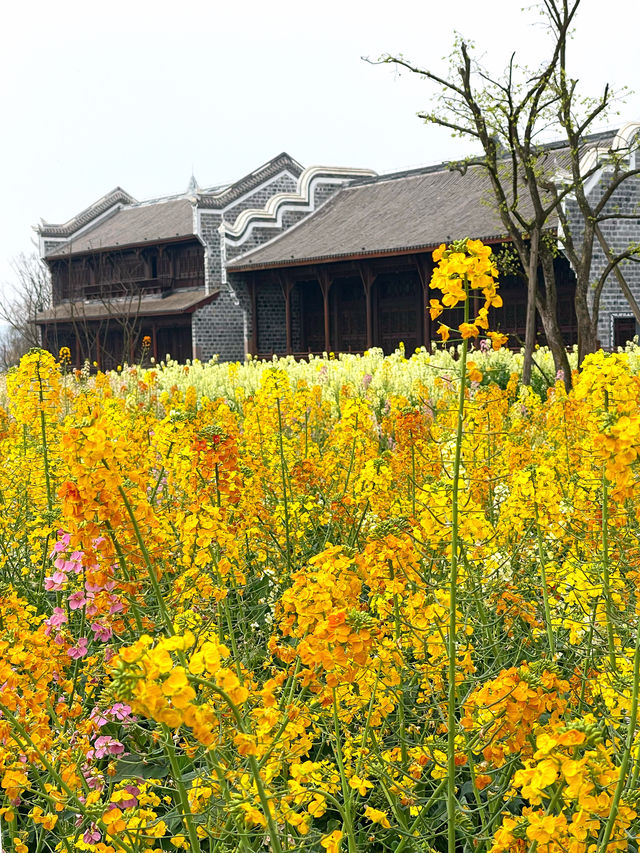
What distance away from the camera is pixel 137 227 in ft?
131

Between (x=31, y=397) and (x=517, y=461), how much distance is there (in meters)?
2.29

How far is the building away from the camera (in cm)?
2456

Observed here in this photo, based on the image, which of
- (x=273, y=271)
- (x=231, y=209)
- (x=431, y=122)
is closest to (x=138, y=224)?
(x=231, y=209)

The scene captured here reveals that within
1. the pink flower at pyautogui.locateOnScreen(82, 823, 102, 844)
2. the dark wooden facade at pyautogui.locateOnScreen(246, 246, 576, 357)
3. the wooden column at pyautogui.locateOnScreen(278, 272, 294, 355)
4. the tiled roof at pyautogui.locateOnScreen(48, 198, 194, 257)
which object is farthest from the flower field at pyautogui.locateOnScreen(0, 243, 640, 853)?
the tiled roof at pyautogui.locateOnScreen(48, 198, 194, 257)

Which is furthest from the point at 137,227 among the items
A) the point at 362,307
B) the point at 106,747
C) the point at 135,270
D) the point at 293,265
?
the point at 106,747

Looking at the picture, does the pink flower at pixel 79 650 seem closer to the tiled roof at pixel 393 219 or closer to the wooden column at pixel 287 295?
the tiled roof at pixel 393 219

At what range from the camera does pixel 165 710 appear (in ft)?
5.26

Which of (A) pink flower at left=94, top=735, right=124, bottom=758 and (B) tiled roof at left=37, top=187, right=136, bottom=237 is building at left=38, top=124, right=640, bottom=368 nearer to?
(B) tiled roof at left=37, top=187, right=136, bottom=237

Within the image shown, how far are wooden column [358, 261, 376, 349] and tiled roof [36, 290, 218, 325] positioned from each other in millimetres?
7287

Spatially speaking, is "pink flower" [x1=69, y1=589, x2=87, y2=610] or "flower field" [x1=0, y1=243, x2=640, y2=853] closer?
"flower field" [x1=0, y1=243, x2=640, y2=853]

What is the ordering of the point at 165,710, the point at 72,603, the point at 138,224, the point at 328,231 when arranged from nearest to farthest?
1. the point at 165,710
2. the point at 72,603
3. the point at 328,231
4. the point at 138,224

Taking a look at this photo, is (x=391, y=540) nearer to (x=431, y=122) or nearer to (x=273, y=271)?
(x=431, y=122)

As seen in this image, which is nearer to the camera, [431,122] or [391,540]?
[391,540]

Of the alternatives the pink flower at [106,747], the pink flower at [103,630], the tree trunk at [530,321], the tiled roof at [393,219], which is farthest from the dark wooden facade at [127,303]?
the pink flower at [106,747]
